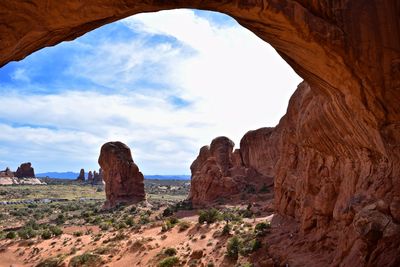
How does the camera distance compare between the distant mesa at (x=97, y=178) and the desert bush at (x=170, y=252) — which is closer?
the desert bush at (x=170, y=252)

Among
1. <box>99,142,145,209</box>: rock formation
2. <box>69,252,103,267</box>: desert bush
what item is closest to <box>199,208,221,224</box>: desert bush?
<box>69,252,103,267</box>: desert bush

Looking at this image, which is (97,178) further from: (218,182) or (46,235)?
(46,235)

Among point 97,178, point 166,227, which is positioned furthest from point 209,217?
point 97,178

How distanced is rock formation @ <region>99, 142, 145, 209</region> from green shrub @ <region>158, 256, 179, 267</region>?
1365 inches

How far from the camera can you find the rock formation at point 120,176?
57.5m

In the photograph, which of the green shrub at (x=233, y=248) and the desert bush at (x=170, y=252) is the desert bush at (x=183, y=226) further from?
the green shrub at (x=233, y=248)

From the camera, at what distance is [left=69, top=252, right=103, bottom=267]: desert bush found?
25094 millimetres

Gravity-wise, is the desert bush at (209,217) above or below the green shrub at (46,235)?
above

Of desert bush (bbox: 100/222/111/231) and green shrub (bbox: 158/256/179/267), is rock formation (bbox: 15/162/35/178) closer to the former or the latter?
desert bush (bbox: 100/222/111/231)

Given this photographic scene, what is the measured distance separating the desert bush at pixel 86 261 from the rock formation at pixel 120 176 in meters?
30.7

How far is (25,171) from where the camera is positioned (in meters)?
124

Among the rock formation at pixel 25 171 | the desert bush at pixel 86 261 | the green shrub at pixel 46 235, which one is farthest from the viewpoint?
the rock formation at pixel 25 171

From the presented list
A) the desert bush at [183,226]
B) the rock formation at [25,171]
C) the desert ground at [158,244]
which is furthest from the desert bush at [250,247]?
the rock formation at [25,171]

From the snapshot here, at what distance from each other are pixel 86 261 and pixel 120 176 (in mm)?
32395
